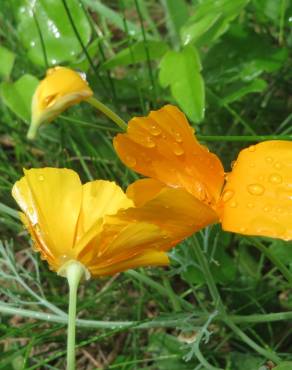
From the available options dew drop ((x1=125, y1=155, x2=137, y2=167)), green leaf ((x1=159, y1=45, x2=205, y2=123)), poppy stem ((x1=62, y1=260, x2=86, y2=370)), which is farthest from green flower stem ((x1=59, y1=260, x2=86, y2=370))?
green leaf ((x1=159, y1=45, x2=205, y2=123))

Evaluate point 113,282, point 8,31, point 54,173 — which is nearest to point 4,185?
point 113,282

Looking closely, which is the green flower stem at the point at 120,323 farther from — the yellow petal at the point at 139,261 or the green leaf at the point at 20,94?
the green leaf at the point at 20,94

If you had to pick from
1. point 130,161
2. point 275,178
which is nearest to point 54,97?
point 130,161

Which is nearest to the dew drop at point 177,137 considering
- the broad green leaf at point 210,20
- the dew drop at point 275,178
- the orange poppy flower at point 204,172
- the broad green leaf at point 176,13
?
the orange poppy flower at point 204,172

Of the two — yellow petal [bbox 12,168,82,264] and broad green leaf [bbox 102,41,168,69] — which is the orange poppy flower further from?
broad green leaf [bbox 102,41,168,69]

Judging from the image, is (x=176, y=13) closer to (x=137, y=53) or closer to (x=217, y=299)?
(x=137, y=53)

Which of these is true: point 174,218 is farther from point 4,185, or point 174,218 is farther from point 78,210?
point 4,185
